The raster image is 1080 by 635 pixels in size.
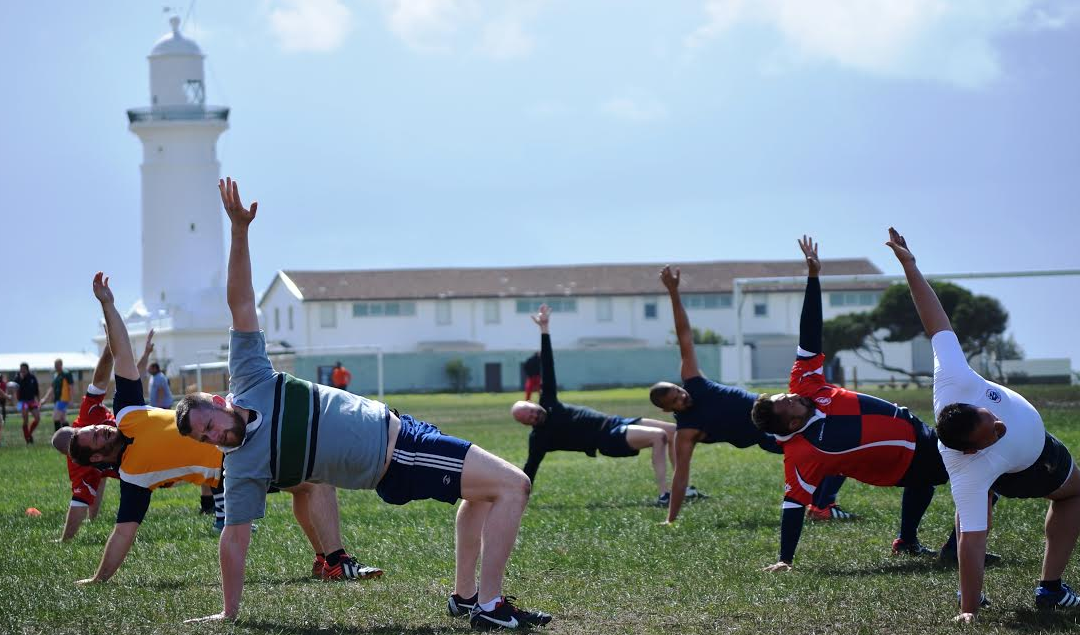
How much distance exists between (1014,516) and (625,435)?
4125 mm

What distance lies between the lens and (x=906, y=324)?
3550cm

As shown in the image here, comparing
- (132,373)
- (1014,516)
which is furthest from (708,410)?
(132,373)

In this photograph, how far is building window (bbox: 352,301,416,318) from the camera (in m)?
85.6

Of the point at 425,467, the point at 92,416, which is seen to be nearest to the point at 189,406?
the point at 425,467

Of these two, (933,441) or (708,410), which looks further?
(708,410)

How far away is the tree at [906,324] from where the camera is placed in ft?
92.2

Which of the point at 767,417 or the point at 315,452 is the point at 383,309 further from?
the point at 315,452

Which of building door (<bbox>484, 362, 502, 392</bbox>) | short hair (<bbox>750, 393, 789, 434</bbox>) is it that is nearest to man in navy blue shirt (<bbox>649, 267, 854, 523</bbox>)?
short hair (<bbox>750, 393, 789, 434</bbox>)

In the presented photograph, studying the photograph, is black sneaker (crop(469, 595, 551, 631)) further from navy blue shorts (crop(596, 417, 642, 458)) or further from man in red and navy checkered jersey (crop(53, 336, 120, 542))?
navy blue shorts (crop(596, 417, 642, 458))

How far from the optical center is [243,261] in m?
7.25

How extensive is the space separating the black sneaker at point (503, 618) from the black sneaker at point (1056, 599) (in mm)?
2843

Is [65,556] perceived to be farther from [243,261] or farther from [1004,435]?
[1004,435]

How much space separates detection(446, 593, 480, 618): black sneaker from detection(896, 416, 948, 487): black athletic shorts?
323 cm

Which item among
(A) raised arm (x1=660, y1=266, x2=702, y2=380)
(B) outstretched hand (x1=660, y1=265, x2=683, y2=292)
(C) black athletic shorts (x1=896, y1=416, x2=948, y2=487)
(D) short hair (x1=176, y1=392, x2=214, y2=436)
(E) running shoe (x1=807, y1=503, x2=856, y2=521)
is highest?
(B) outstretched hand (x1=660, y1=265, x2=683, y2=292)
